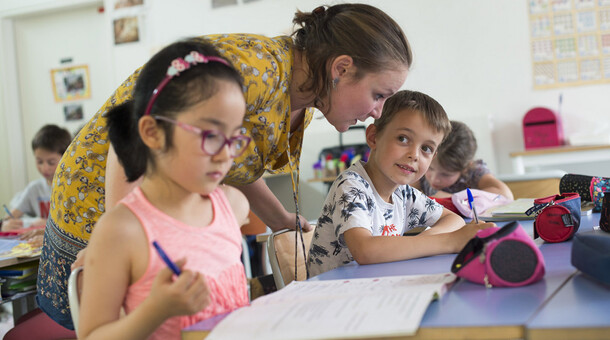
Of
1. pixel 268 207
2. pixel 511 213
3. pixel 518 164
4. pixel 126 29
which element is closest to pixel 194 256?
pixel 268 207

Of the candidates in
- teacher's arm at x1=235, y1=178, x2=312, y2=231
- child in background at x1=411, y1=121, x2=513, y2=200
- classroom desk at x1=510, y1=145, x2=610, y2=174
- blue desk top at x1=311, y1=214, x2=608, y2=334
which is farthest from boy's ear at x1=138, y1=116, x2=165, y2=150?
classroom desk at x1=510, y1=145, x2=610, y2=174

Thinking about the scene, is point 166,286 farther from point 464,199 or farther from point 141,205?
point 464,199

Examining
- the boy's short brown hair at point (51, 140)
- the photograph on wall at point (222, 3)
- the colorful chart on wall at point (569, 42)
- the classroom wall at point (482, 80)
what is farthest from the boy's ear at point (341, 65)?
the photograph on wall at point (222, 3)

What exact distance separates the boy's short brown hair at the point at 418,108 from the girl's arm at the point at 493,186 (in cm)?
83

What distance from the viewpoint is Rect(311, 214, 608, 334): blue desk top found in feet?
2.26

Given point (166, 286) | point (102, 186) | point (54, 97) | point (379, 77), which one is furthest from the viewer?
point (54, 97)

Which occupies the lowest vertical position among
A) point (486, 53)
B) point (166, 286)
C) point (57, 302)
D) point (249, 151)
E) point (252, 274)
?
point (252, 274)

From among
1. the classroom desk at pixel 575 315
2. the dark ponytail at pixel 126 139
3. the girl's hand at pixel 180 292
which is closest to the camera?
the classroom desk at pixel 575 315

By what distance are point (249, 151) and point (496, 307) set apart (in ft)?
2.21

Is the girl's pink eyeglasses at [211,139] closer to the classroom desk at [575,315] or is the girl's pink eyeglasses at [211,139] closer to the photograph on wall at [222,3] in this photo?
the classroom desk at [575,315]

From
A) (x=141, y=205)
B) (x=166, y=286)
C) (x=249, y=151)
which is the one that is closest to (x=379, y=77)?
(x=249, y=151)

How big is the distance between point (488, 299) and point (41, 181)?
12.1 ft

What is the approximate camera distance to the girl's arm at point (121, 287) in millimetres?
750

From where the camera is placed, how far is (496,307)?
0.74 metres
